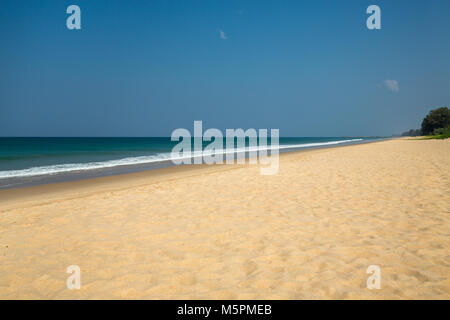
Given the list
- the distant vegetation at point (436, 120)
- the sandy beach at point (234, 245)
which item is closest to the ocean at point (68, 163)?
the sandy beach at point (234, 245)

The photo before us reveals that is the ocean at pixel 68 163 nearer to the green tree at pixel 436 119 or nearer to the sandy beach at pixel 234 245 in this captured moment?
the sandy beach at pixel 234 245

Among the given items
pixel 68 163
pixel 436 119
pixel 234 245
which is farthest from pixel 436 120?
pixel 234 245

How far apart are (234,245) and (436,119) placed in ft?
344

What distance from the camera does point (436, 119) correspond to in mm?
82750

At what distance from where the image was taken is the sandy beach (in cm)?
279

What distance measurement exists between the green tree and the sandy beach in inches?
3805

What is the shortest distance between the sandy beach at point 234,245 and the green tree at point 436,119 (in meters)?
96.6

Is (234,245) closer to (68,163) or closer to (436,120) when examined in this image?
(68,163)

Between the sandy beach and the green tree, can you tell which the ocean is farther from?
the green tree

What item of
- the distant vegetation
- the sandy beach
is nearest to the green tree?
the distant vegetation

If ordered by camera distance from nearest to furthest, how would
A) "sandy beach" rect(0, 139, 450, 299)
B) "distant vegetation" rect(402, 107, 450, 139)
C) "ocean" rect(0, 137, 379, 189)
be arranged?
"sandy beach" rect(0, 139, 450, 299) < "ocean" rect(0, 137, 379, 189) < "distant vegetation" rect(402, 107, 450, 139)
